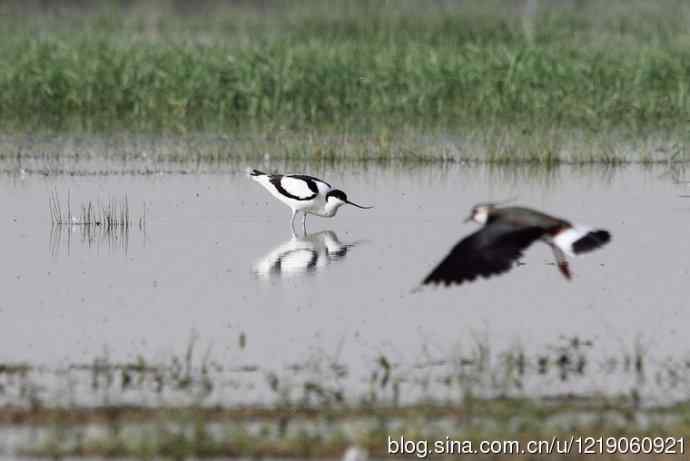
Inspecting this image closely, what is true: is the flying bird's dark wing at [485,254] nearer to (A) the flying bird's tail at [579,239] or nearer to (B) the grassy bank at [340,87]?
(A) the flying bird's tail at [579,239]

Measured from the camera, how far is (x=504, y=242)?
9414 mm

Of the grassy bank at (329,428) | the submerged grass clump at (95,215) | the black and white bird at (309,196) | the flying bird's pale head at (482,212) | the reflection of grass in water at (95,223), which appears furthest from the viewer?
the black and white bird at (309,196)

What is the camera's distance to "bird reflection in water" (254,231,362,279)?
43.7 ft

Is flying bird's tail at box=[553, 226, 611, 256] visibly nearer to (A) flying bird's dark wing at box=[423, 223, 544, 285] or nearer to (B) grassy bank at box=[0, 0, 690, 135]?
(A) flying bird's dark wing at box=[423, 223, 544, 285]

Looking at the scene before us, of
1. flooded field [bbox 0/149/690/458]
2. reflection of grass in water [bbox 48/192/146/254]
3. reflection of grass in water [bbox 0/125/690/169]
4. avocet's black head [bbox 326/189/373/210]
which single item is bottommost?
flooded field [bbox 0/149/690/458]

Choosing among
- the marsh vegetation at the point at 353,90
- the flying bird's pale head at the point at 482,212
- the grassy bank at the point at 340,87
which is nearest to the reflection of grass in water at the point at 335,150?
the marsh vegetation at the point at 353,90

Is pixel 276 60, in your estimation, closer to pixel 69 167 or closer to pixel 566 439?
pixel 69 167

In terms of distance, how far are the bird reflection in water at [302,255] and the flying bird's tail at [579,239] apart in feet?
12.5

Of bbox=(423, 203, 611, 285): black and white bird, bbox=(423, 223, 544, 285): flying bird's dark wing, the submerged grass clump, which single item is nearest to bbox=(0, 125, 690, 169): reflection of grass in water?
the submerged grass clump

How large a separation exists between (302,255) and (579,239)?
194 inches

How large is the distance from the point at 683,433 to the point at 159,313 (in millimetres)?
4494

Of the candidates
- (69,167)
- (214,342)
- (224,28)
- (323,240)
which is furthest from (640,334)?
(224,28)

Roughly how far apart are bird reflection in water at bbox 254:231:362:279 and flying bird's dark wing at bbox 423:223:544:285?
12.3ft

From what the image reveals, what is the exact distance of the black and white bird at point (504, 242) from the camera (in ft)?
30.4
